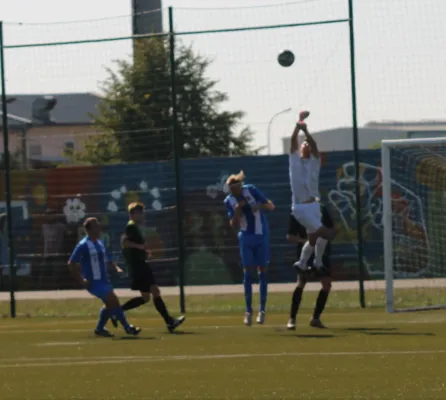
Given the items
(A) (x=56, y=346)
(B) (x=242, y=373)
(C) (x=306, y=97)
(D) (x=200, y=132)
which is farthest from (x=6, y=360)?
(D) (x=200, y=132)

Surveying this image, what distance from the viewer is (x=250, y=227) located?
682 inches

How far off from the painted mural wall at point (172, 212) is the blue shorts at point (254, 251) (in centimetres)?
842

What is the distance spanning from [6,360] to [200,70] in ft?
33.2

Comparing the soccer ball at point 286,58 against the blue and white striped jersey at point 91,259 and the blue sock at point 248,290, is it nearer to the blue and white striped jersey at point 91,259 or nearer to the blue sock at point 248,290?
the blue sock at point 248,290

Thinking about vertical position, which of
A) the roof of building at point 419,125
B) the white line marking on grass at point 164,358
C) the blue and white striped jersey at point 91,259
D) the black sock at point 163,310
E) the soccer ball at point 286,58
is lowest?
the white line marking on grass at point 164,358

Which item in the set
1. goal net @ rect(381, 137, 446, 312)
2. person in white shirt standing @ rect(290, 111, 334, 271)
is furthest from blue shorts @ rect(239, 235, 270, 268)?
goal net @ rect(381, 137, 446, 312)

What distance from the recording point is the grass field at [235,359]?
1041cm

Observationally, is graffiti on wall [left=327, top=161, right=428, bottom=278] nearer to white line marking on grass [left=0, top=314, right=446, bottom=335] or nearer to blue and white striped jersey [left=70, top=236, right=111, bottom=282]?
white line marking on grass [left=0, top=314, right=446, bottom=335]

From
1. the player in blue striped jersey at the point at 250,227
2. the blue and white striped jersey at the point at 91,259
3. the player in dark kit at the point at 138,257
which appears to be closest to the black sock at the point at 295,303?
the player in blue striped jersey at the point at 250,227

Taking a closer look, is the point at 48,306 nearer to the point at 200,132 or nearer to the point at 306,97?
the point at 200,132

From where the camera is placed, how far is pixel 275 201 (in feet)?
91.4

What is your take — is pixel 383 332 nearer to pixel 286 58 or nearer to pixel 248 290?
pixel 248 290

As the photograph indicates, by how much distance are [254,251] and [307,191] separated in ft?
5.23

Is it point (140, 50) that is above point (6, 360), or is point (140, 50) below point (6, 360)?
above
